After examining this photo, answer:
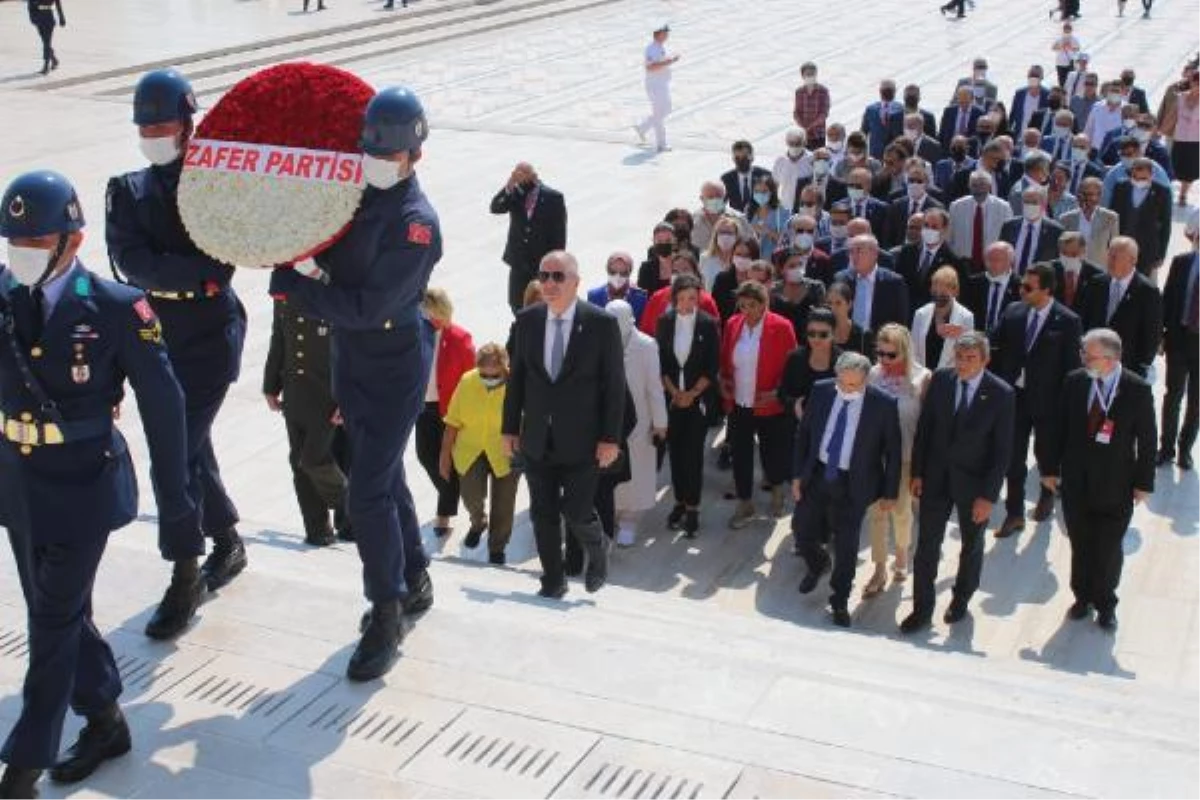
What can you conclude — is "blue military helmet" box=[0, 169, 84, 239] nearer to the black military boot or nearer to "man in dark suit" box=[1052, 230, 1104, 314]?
the black military boot

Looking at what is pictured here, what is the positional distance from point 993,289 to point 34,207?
6.71m

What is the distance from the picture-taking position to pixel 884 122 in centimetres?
1620

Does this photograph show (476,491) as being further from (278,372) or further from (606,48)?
(606,48)

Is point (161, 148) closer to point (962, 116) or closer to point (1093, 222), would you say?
point (1093, 222)

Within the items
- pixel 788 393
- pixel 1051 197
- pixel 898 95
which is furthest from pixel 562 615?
pixel 898 95

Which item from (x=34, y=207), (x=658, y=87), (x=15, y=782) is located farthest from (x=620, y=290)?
(x=658, y=87)

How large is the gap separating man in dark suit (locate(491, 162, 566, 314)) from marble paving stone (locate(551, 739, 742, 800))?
7215mm

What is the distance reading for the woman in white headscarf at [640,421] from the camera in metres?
8.49

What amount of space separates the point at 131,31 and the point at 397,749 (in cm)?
2882

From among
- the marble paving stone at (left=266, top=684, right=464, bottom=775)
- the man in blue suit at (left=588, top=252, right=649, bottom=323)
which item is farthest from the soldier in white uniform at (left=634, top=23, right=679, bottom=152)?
the marble paving stone at (left=266, top=684, right=464, bottom=775)

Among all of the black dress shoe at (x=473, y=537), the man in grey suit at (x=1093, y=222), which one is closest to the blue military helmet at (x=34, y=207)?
the black dress shoe at (x=473, y=537)

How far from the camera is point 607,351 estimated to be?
7.00m

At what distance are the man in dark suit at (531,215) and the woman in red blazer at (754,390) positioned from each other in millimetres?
2825

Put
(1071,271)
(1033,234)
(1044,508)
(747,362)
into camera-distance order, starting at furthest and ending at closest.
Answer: (1033,234), (1071,271), (1044,508), (747,362)
